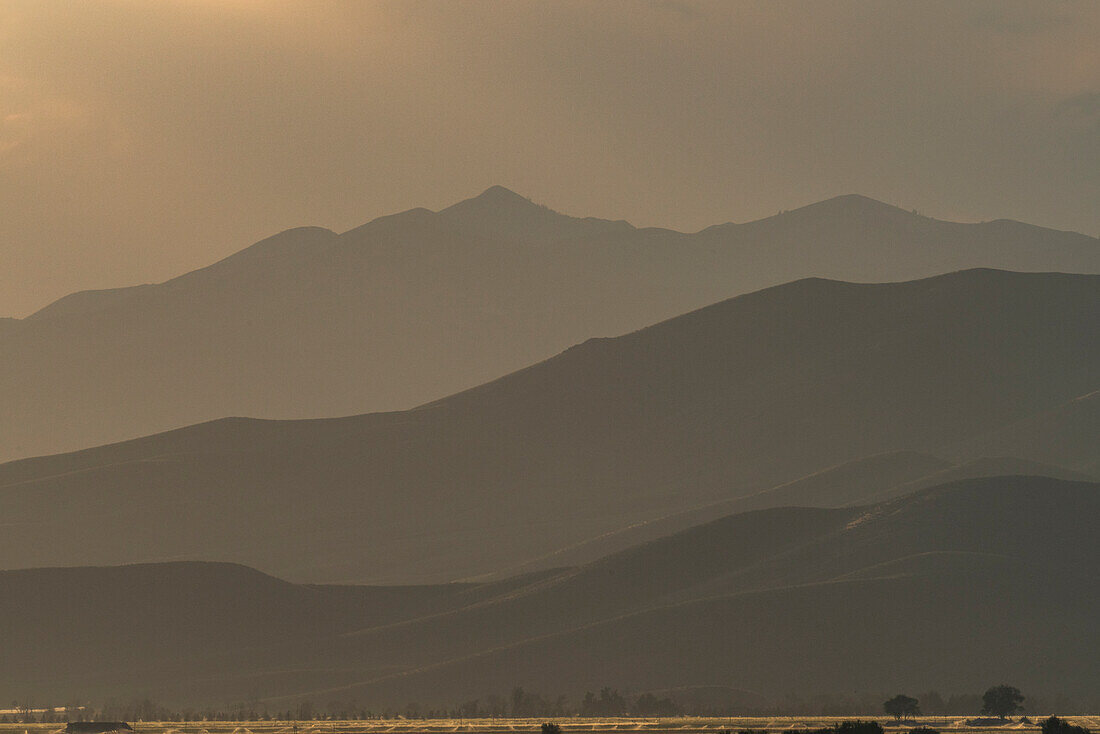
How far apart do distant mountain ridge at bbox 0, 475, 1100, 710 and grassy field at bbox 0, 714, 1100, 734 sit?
30.0 m

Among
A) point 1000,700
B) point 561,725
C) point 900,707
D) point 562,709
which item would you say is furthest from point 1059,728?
point 562,709

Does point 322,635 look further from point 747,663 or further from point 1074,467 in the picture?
point 1074,467

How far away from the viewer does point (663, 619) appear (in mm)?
121625

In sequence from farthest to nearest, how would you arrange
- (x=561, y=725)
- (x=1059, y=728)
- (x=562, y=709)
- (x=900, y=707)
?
(x=562, y=709) → (x=900, y=707) → (x=561, y=725) → (x=1059, y=728)

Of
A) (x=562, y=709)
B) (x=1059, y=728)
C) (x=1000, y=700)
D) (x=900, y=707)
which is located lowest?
(x=1059, y=728)

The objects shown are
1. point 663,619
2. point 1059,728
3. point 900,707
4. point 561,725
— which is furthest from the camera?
point 663,619

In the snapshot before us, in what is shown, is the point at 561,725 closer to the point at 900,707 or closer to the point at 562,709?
the point at 900,707

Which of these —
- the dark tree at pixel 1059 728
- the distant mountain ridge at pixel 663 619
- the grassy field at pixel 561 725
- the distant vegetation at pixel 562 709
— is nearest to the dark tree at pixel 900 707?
the distant vegetation at pixel 562 709

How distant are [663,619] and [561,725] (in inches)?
2306

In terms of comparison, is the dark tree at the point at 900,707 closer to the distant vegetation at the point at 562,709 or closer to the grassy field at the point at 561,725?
the distant vegetation at the point at 562,709

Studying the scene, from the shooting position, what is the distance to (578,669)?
115 meters

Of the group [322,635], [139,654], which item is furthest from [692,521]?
[139,654]

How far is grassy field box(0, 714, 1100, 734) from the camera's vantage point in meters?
59.8

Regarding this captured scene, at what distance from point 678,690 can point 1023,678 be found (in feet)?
64.7
